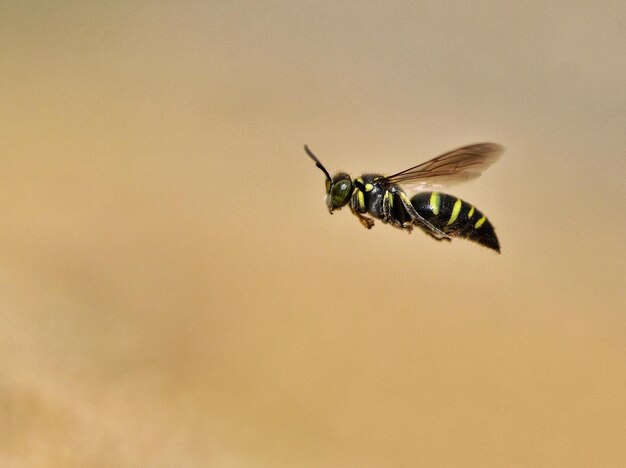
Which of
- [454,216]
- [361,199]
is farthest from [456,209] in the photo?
[361,199]

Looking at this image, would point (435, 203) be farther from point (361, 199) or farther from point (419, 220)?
point (361, 199)

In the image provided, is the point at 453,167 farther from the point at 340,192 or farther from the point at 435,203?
the point at 340,192

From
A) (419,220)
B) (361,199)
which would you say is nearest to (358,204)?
(361,199)

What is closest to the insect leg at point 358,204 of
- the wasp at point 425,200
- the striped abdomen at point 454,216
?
the wasp at point 425,200

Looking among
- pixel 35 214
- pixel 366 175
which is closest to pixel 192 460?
Result: pixel 366 175

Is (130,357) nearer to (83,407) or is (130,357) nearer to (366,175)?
(83,407)

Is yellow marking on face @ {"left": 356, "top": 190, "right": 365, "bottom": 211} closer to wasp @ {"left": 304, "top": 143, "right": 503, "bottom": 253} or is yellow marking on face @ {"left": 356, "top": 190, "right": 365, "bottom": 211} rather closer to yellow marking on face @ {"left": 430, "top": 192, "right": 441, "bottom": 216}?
wasp @ {"left": 304, "top": 143, "right": 503, "bottom": 253}
